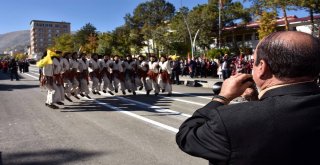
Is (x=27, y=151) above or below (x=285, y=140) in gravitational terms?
below

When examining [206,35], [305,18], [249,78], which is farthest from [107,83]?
[305,18]

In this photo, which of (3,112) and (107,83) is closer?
(3,112)

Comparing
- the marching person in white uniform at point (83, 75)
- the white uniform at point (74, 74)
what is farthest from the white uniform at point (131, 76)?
the white uniform at point (74, 74)

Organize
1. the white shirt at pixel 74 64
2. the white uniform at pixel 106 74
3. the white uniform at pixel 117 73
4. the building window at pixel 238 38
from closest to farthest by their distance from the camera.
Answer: the white shirt at pixel 74 64, the white uniform at pixel 106 74, the white uniform at pixel 117 73, the building window at pixel 238 38

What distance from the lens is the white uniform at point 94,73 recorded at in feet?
48.7

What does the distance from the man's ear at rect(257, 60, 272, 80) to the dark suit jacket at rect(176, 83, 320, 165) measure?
0.09 m

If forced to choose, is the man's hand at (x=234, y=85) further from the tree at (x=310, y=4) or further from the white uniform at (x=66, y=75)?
the tree at (x=310, y=4)

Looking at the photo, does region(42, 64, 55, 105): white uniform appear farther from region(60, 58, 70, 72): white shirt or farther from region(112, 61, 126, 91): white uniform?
region(112, 61, 126, 91): white uniform

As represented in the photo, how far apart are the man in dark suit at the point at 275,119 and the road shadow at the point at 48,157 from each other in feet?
14.3

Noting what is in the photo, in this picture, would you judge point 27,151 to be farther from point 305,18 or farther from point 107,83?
point 305,18

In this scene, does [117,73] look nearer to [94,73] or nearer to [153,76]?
[94,73]

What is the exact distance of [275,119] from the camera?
1.55 metres

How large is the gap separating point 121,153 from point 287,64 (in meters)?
4.71

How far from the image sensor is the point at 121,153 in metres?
6.02
